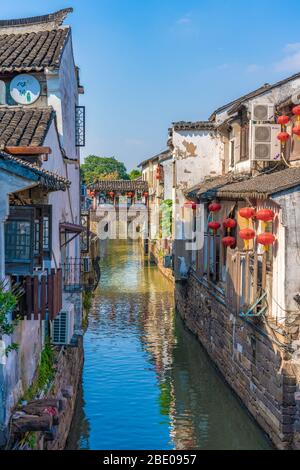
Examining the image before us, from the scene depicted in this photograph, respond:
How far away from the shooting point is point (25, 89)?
54.6 ft

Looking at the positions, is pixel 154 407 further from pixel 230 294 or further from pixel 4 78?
pixel 4 78

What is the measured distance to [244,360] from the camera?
16.9 meters

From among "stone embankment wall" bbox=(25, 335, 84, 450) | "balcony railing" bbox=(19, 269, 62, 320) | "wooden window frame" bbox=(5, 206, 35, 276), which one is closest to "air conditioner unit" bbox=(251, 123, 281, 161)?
"stone embankment wall" bbox=(25, 335, 84, 450)

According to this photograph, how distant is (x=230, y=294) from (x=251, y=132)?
18.1 ft

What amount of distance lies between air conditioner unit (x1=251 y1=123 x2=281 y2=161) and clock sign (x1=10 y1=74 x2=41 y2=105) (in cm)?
733

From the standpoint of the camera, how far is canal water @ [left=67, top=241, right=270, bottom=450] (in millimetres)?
15367

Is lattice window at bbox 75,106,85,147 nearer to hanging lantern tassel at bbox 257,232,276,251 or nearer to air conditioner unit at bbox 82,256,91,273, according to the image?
air conditioner unit at bbox 82,256,91,273

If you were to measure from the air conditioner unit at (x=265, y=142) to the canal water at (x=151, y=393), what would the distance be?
738cm

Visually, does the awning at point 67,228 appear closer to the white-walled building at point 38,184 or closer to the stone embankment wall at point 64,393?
the white-walled building at point 38,184

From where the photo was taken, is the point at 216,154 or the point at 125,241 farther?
the point at 125,241

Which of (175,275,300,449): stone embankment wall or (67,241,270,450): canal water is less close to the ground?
(175,275,300,449): stone embankment wall

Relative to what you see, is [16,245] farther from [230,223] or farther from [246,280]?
[230,223]
